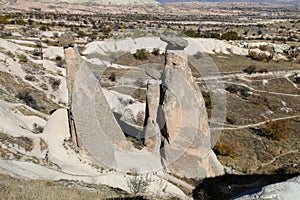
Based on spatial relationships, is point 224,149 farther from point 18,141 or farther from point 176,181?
point 18,141

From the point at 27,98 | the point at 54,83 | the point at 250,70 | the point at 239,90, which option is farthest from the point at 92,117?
the point at 250,70

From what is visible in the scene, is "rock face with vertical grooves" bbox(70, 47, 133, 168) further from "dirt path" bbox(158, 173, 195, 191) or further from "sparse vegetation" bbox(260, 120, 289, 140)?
"sparse vegetation" bbox(260, 120, 289, 140)

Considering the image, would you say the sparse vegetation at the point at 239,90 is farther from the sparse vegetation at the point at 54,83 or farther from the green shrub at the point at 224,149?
the sparse vegetation at the point at 54,83

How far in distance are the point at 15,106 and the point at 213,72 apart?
79.3ft

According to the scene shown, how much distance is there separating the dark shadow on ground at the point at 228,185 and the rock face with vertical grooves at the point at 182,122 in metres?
0.46

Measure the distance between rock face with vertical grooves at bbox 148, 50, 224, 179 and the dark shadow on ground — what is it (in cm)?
46

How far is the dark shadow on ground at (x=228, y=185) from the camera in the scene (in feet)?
38.0

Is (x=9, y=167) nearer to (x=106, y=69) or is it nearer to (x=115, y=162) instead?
(x=115, y=162)

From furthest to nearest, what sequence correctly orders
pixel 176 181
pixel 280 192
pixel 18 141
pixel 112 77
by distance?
pixel 112 77 < pixel 176 181 < pixel 18 141 < pixel 280 192

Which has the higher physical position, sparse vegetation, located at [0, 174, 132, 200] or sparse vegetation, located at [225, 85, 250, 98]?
sparse vegetation, located at [0, 174, 132, 200]

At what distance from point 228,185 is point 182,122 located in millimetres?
3273

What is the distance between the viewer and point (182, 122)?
11.2 metres

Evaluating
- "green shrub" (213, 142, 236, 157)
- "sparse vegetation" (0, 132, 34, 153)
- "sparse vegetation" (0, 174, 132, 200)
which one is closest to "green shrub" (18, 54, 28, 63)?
"green shrub" (213, 142, 236, 157)

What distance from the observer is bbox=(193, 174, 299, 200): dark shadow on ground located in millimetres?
11570
